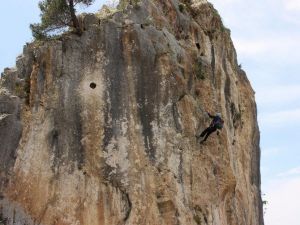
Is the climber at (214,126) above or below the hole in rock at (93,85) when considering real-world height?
below

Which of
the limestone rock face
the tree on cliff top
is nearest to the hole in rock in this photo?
the limestone rock face

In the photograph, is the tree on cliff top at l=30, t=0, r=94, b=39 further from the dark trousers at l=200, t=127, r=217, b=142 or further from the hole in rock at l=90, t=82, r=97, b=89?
the dark trousers at l=200, t=127, r=217, b=142

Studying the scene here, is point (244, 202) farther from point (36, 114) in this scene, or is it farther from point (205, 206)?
point (36, 114)

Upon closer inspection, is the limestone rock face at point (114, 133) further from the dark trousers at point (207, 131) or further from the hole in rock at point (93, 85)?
the dark trousers at point (207, 131)

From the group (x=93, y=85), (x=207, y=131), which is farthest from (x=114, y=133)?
(x=207, y=131)

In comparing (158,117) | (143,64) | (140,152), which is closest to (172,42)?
(143,64)

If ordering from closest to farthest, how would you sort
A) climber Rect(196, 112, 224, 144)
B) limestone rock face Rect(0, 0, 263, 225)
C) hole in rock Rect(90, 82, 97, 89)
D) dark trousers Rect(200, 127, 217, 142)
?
limestone rock face Rect(0, 0, 263, 225) → hole in rock Rect(90, 82, 97, 89) → climber Rect(196, 112, 224, 144) → dark trousers Rect(200, 127, 217, 142)

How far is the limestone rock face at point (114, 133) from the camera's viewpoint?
2255 centimetres

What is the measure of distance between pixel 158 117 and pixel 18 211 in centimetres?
628

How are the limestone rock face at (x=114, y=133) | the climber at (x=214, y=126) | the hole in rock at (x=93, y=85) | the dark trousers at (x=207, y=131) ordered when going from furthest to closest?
the dark trousers at (x=207, y=131) → the climber at (x=214, y=126) → the hole in rock at (x=93, y=85) → the limestone rock face at (x=114, y=133)

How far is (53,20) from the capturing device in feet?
86.1

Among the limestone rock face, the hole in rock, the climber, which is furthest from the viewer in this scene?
the climber

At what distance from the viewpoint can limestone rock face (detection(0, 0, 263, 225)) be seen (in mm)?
22547

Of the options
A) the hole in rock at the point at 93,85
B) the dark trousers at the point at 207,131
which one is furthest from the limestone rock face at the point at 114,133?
the dark trousers at the point at 207,131
